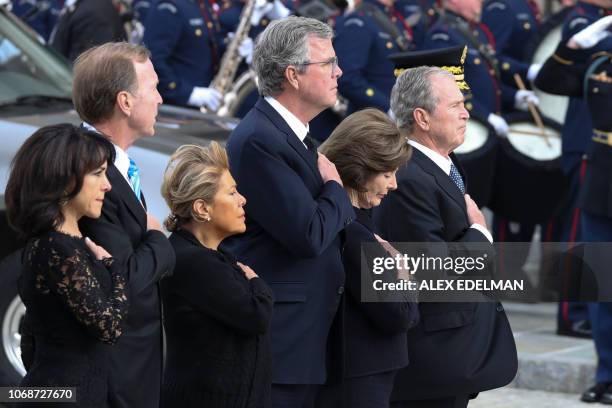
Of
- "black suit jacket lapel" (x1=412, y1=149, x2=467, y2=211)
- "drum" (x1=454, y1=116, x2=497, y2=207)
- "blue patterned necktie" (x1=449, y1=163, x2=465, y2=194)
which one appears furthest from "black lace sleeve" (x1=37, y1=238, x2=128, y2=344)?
"drum" (x1=454, y1=116, x2=497, y2=207)

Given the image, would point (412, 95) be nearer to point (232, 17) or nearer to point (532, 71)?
point (532, 71)

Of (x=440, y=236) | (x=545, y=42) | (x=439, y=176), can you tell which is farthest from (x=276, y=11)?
(x=440, y=236)

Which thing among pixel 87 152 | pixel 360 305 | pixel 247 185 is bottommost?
pixel 360 305

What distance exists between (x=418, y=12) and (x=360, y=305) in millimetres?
7071

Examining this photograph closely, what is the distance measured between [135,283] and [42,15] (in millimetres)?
9932

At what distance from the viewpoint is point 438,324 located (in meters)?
4.82

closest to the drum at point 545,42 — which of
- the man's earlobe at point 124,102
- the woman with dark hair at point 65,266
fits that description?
the man's earlobe at point 124,102

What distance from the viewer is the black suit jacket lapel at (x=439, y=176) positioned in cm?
486

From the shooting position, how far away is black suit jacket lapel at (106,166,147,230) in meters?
4.05

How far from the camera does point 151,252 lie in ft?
13.0

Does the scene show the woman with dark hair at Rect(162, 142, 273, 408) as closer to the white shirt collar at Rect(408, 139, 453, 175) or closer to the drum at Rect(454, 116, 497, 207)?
the white shirt collar at Rect(408, 139, 453, 175)

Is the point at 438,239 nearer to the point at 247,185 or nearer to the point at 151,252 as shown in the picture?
the point at 247,185

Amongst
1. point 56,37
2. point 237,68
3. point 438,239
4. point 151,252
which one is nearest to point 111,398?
point 151,252

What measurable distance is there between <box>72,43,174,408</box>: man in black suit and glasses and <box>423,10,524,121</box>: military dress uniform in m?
5.55
